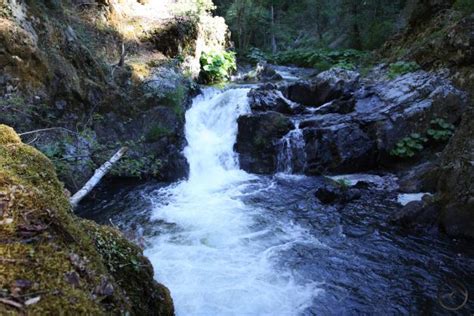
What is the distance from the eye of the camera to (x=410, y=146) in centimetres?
1106

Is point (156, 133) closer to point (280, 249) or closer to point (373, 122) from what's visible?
point (280, 249)

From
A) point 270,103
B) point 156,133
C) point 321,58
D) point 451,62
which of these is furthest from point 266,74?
point 156,133

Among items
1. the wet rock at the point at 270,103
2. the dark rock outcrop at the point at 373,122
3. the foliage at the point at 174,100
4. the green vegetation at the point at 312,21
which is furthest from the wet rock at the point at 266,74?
the foliage at the point at 174,100

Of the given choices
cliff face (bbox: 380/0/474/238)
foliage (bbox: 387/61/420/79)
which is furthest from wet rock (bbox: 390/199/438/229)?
foliage (bbox: 387/61/420/79)

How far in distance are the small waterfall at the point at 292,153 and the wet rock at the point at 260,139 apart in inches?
6.8

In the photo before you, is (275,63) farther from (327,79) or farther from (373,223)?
(373,223)

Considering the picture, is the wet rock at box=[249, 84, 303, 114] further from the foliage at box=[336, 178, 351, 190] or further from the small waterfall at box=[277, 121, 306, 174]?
the foliage at box=[336, 178, 351, 190]

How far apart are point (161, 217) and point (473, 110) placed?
7.23 m

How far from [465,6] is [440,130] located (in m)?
4.76

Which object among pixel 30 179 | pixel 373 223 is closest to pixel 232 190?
pixel 373 223

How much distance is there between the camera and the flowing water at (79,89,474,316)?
5434 mm

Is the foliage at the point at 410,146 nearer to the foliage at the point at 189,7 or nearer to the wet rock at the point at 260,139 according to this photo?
A: the wet rock at the point at 260,139

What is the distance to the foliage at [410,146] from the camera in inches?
435

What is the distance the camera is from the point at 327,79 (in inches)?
555
